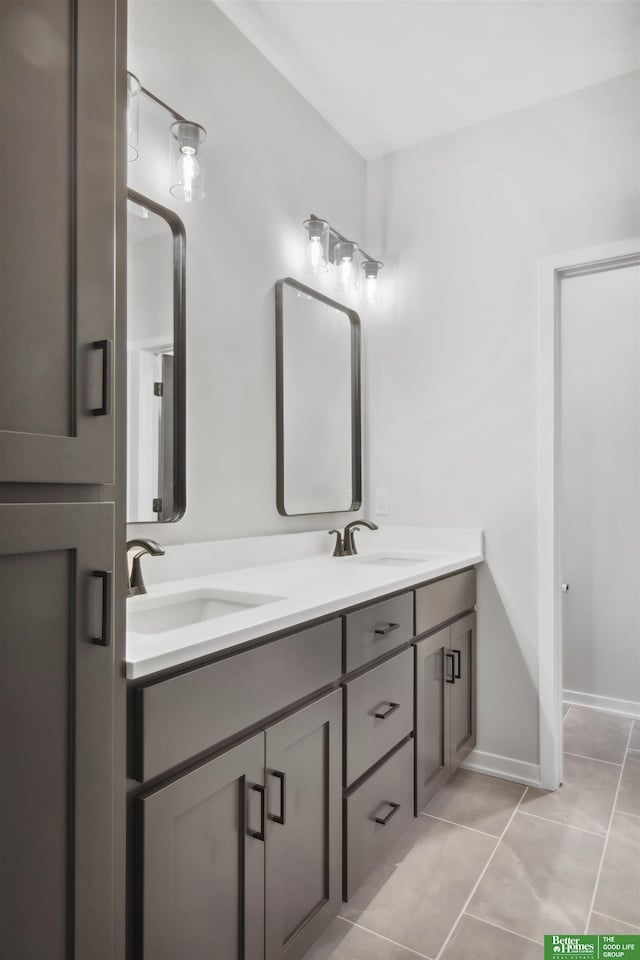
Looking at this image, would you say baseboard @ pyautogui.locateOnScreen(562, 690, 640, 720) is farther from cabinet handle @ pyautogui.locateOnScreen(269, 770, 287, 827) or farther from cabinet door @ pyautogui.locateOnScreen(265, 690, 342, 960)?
cabinet handle @ pyautogui.locateOnScreen(269, 770, 287, 827)

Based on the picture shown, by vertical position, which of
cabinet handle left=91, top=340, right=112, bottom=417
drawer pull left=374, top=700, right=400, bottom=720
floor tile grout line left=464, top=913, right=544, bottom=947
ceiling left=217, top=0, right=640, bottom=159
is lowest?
floor tile grout line left=464, top=913, right=544, bottom=947

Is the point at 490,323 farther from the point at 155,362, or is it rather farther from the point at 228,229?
the point at 155,362

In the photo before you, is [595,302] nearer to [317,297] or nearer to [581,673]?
[317,297]

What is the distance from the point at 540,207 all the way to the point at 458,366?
692 millimetres

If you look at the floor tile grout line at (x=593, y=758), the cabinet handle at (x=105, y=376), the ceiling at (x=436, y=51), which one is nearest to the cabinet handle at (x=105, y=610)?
the cabinet handle at (x=105, y=376)

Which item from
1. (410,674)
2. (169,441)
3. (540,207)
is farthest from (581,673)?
(169,441)

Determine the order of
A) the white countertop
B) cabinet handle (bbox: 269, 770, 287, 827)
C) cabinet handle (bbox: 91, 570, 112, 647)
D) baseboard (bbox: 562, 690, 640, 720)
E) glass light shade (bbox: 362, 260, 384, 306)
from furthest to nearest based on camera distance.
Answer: baseboard (bbox: 562, 690, 640, 720) < glass light shade (bbox: 362, 260, 384, 306) < cabinet handle (bbox: 269, 770, 287, 827) < the white countertop < cabinet handle (bbox: 91, 570, 112, 647)

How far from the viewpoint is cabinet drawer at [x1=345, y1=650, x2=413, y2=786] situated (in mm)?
1515

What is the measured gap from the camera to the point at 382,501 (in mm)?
2746

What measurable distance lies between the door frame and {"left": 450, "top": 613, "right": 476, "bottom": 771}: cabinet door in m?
0.26

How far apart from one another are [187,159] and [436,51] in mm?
Result: 1095

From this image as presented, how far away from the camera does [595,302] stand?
10.2 ft

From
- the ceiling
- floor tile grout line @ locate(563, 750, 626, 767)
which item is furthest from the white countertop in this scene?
the ceiling

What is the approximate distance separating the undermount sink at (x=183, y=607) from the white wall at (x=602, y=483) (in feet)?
6.71
